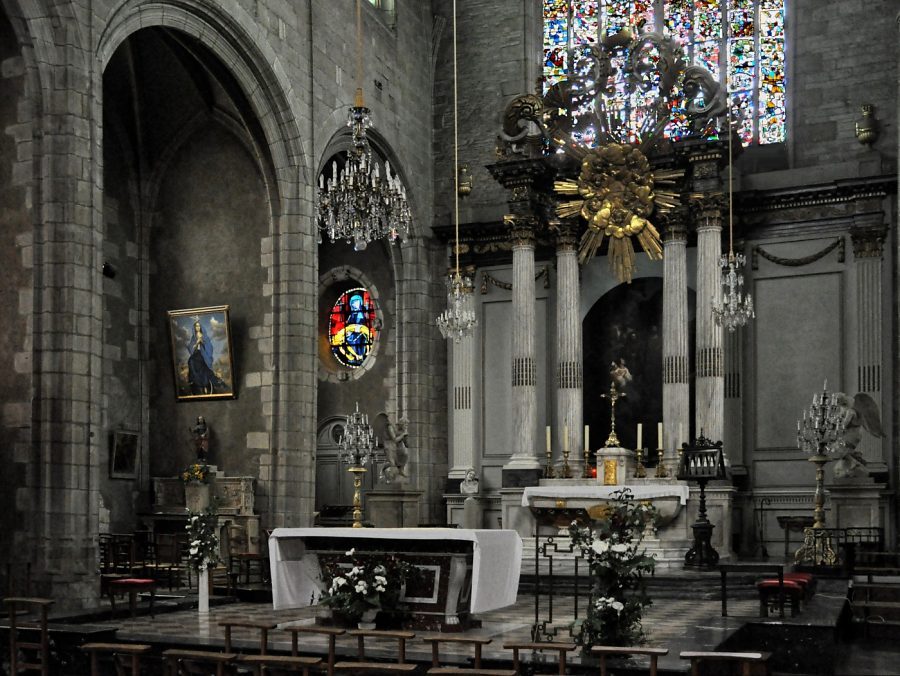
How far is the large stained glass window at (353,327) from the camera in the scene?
21875 millimetres

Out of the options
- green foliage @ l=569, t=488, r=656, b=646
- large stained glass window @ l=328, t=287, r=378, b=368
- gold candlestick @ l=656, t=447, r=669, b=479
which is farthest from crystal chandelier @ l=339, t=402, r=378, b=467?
large stained glass window @ l=328, t=287, r=378, b=368

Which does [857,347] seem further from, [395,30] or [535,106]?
[395,30]

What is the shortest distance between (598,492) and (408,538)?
22.1 feet

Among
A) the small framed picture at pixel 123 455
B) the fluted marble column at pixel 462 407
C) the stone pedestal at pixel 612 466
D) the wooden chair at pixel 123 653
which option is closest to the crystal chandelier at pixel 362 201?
the wooden chair at pixel 123 653

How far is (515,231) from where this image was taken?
19.5 meters

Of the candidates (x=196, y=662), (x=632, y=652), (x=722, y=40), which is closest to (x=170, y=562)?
(x=196, y=662)

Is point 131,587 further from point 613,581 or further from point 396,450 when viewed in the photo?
point 396,450

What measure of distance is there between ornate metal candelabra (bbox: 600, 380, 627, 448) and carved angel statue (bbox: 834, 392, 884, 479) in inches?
129

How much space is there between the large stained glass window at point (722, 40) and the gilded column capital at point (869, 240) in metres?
2.43

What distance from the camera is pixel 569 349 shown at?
754 inches

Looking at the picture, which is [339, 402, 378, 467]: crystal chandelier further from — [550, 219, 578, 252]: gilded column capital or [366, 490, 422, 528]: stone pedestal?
[550, 219, 578, 252]: gilded column capital

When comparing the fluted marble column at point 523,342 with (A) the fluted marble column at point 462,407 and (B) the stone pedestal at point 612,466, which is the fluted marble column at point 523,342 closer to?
(A) the fluted marble column at point 462,407

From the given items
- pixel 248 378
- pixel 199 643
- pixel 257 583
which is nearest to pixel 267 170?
pixel 248 378

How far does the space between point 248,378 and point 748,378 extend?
776 cm
